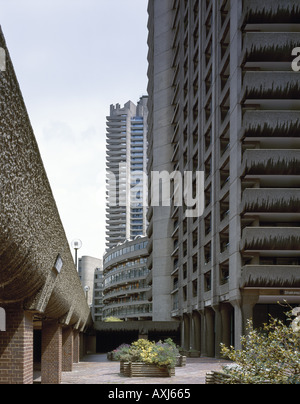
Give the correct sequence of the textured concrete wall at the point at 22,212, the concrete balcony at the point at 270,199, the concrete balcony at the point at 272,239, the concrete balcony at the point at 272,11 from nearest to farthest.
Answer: the textured concrete wall at the point at 22,212 < the concrete balcony at the point at 272,239 < the concrete balcony at the point at 270,199 < the concrete balcony at the point at 272,11

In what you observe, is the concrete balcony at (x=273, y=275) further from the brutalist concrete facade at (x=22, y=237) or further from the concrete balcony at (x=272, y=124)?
the brutalist concrete facade at (x=22, y=237)

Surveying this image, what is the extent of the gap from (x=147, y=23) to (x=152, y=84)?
1766cm

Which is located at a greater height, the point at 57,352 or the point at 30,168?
the point at 30,168

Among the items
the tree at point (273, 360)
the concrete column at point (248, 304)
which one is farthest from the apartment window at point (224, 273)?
the tree at point (273, 360)

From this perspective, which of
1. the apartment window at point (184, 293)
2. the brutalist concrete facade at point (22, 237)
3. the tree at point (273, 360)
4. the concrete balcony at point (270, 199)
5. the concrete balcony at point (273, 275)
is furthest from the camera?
the apartment window at point (184, 293)

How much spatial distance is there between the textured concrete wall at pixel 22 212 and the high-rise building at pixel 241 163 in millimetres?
29047

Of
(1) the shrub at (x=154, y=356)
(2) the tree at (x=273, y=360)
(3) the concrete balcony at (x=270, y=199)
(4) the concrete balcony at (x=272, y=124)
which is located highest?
(4) the concrete balcony at (x=272, y=124)

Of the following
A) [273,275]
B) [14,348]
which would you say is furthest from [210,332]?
[14,348]

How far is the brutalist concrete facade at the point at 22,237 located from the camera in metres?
7.84

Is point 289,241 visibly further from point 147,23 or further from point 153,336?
point 147,23

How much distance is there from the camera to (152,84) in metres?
94.4

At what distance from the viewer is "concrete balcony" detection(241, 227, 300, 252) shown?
41.4m

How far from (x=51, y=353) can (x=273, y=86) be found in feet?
90.5

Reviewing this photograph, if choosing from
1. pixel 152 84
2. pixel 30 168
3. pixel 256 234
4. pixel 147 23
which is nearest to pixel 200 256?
pixel 256 234
